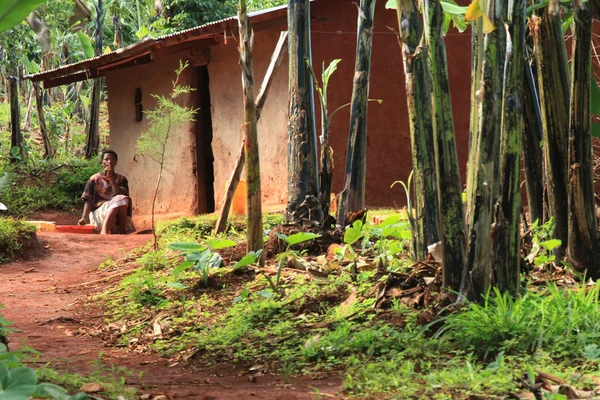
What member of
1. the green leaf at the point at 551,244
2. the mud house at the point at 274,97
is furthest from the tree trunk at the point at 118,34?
the green leaf at the point at 551,244

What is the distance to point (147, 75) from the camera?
13.0m

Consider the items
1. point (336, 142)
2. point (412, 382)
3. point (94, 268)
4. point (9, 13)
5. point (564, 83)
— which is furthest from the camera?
point (336, 142)

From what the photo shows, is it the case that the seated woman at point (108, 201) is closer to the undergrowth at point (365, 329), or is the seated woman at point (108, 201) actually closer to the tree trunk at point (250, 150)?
the undergrowth at point (365, 329)

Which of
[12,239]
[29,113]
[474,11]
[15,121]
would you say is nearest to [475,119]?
A: [474,11]

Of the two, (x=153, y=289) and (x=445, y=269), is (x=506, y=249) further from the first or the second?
(x=153, y=289)

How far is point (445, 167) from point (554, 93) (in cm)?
Result: 102

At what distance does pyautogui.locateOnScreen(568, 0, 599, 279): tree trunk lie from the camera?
439 cm

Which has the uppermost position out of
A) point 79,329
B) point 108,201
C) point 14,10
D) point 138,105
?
point 138,105

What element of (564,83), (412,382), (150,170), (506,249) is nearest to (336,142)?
(150,170)

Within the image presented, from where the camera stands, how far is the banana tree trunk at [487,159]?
3912 millimetres

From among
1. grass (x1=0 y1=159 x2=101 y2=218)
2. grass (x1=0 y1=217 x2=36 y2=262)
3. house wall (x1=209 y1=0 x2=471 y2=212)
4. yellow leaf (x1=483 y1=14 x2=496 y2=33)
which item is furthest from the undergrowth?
grass (x1=0 y1=159 x2=101 y2=218)

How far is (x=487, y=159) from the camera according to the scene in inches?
154

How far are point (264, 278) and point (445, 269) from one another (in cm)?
173

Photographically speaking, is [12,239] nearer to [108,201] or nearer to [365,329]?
[108,201]
